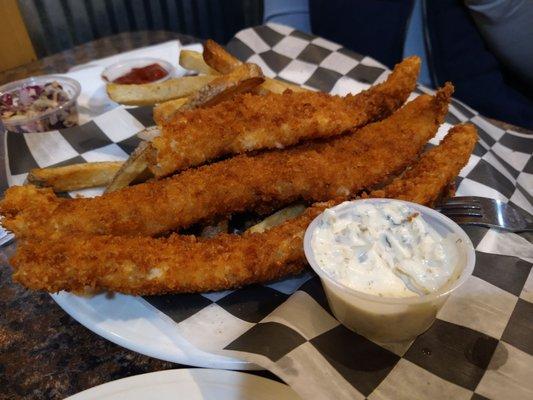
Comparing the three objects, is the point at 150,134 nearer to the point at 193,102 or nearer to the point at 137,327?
the point at 193,102

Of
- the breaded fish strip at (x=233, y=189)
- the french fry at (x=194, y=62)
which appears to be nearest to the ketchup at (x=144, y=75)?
the french fry at (x=194, y=62)

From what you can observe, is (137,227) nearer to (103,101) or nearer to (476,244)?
(476,244)

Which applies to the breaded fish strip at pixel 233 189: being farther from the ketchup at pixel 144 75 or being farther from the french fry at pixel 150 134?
the ketchup at pixel 144 75

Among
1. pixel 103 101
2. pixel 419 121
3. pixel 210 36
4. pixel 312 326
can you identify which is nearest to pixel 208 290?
pixel 312 326

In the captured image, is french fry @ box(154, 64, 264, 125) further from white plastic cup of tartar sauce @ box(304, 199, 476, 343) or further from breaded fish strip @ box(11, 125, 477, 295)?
white plastic cup of tartar sauce @ box(304, 199, 476, 343)

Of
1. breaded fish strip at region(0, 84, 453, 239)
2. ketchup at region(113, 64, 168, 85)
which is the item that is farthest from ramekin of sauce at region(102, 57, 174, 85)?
breaded fish strip at region(0, 84, 453, 239)

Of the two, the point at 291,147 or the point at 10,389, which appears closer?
the point at 10,389
